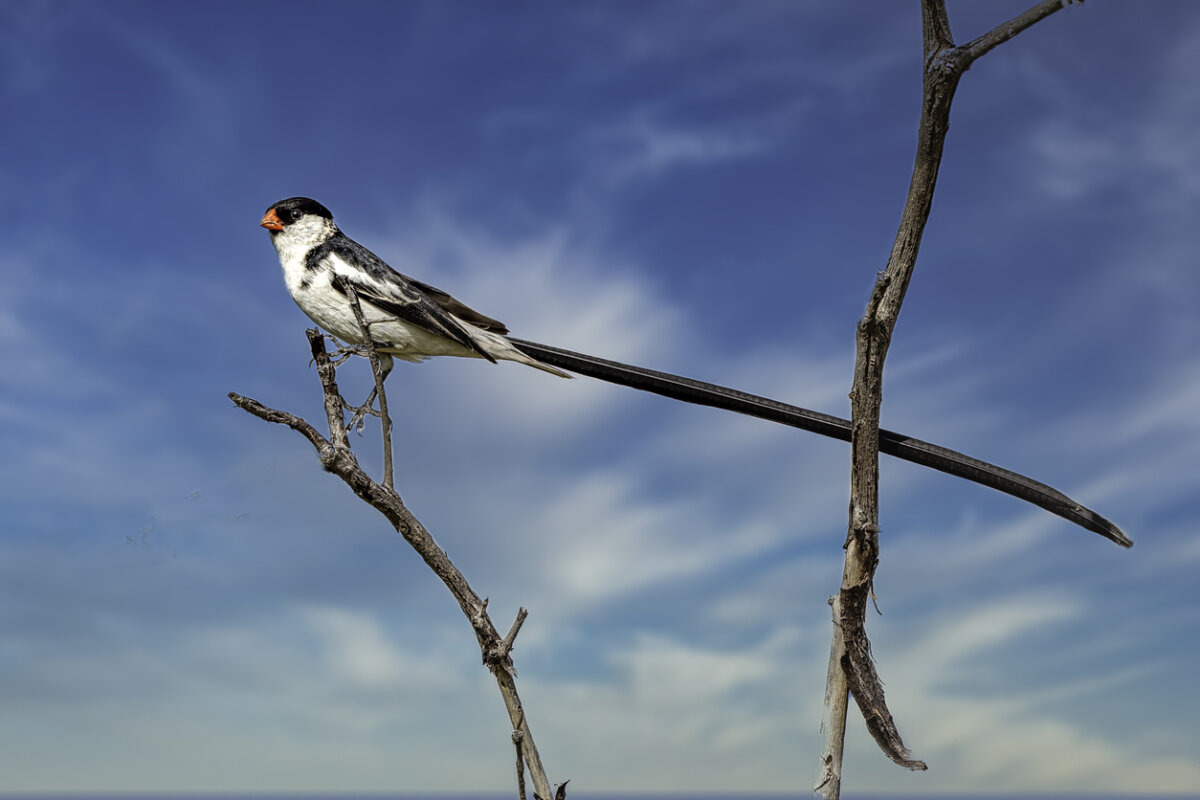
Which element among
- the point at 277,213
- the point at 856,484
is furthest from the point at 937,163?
the point at 277,213

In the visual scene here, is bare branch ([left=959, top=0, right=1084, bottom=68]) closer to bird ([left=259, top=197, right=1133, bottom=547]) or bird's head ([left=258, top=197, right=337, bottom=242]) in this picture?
bird ([left=259, top=197, right=1133, bottom=547])

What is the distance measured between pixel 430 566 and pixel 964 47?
6.81ft

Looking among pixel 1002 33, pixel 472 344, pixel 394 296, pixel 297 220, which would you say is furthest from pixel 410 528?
pixel 1002 33

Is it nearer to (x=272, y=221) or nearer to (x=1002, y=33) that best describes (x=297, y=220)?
(x=272, y=221)

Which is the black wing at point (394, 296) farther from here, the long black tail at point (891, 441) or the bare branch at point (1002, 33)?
the bare branch at point (1002, 33)

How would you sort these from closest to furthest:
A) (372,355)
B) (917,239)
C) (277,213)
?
(917,239) → (372,355) → (277,213)

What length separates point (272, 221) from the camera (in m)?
3.21

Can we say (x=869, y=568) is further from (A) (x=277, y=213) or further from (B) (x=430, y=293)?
(A) (x=277, y=213)

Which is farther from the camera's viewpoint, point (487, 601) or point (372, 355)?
point (372, 355)

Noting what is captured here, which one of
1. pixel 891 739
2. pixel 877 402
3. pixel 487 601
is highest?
pixel 877 402

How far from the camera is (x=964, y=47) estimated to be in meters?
2.39

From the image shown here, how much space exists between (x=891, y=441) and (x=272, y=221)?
2.27 metres

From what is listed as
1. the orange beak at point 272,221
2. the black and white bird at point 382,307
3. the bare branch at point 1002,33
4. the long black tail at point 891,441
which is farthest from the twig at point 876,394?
the orange beak at point 272,221

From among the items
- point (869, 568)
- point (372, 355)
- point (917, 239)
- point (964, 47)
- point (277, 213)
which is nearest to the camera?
point (964, 47)
